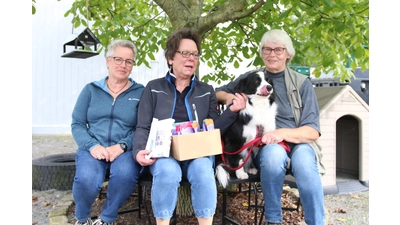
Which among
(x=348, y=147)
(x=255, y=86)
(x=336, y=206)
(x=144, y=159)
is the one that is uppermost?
(x=255, y=86)

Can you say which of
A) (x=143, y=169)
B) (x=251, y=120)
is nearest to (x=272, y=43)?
(x=251, y=120)

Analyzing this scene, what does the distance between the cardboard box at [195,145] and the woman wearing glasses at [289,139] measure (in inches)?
14.7

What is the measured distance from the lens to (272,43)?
268 cm

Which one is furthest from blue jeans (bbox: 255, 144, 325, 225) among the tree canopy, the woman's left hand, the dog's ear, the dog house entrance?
the dog house entrance

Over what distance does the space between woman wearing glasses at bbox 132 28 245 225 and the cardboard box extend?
62 mm

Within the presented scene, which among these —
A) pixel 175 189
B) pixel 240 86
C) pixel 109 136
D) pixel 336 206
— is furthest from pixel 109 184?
pixel 336 206

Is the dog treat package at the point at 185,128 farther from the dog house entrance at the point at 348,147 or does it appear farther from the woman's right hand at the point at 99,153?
the dog house entrance at the point at 348,147

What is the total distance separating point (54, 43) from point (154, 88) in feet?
25.7

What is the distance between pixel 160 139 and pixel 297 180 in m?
0.93

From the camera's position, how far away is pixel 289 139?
7.94ft

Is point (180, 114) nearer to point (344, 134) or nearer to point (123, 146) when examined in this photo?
point (123, 146)

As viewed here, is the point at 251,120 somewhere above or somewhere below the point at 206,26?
below

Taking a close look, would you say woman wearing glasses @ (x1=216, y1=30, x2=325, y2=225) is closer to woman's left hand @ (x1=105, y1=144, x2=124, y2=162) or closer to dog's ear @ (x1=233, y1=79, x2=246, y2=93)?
dog's ear @ (x1=233, y1=79, x2=246, y2=93)

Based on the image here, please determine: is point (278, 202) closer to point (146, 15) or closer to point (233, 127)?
point (233, 127)
